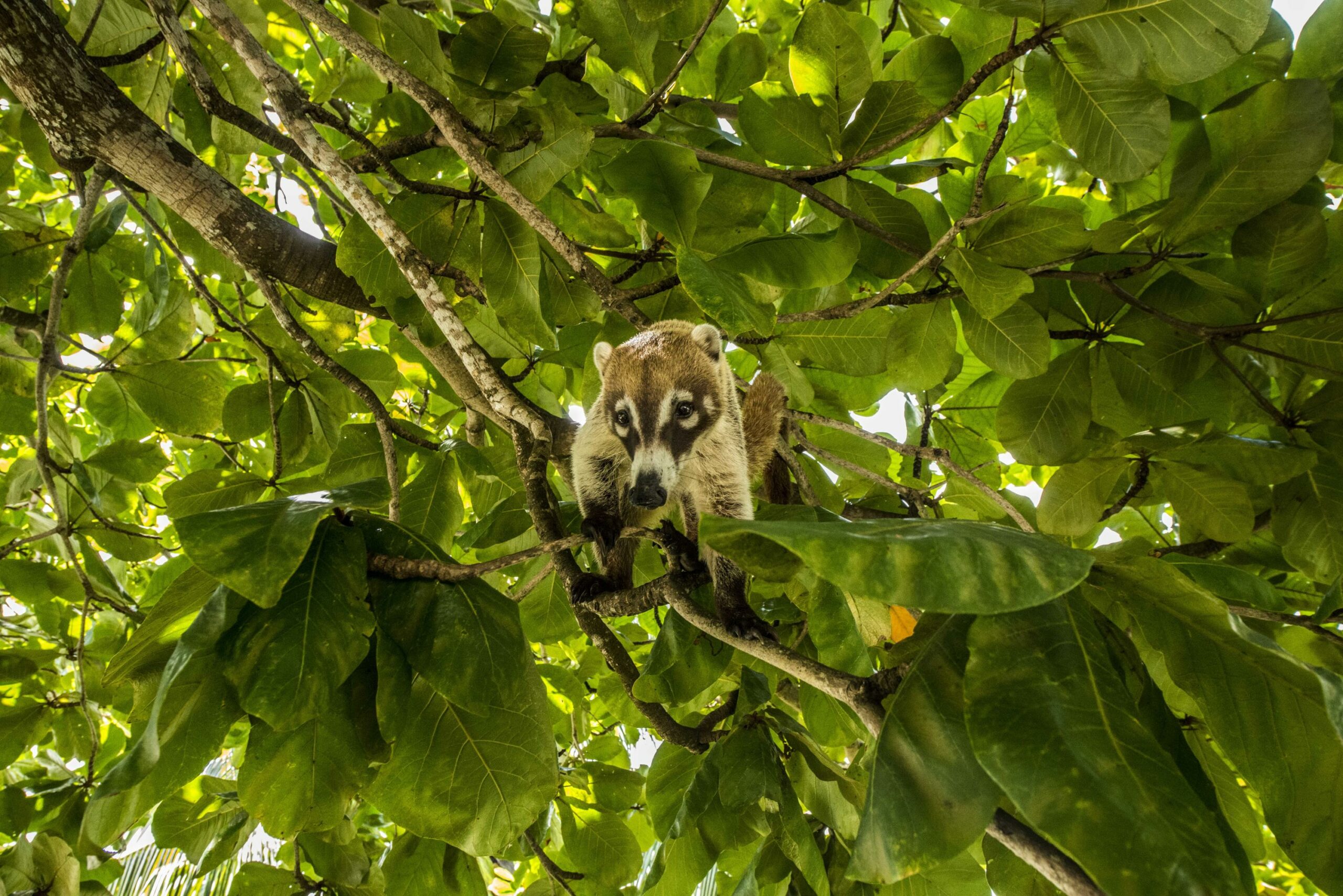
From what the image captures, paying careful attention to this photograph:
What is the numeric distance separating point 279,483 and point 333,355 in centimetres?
83

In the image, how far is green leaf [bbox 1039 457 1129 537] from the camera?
246cm

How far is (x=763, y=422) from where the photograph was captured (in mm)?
2770

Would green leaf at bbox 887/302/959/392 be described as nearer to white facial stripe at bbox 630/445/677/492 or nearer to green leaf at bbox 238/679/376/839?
white facial stripe at bbox 630/445/677/492

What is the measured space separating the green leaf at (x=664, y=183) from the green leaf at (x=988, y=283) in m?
0.70

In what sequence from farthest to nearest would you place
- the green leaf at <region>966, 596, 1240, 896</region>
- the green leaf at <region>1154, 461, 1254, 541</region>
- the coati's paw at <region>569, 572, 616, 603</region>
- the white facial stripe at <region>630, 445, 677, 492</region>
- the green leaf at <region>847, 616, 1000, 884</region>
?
the white facial stripe at <region>630, 445, 677, 492</region>, the green leaf at <region>1154, 461, 1254, 541</region>, the coati's paw at <region>569, 572, 616, 603</region>, the green leaf at <region>847, 616, 1000, 884</region>, the green leaf at <region>966, 596, 1240, 896</region>

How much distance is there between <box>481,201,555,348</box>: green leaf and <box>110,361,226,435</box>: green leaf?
1.46m

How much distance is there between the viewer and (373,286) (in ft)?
7.47

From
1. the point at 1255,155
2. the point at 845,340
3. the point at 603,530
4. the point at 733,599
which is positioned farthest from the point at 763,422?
the point at 1255,155

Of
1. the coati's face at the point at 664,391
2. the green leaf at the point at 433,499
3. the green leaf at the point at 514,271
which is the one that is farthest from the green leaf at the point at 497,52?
the green leaf at the point at 433,499

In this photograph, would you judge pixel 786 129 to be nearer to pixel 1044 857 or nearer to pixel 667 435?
pixel 667 435

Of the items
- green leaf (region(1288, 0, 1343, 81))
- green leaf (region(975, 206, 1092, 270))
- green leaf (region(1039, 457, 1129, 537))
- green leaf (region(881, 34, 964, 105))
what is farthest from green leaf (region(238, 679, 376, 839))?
green leaf (region(1288, 0, 1343, 81))

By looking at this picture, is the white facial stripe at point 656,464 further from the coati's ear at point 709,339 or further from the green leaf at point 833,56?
the green leaf at point 833,56

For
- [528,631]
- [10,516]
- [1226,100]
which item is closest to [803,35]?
[1226,100]

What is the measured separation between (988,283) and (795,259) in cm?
50
